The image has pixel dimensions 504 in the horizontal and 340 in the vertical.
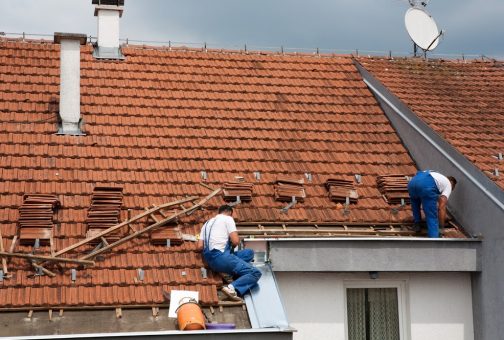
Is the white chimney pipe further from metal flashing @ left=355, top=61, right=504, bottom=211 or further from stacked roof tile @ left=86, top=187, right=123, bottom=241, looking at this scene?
metal flashing @ left=355, top=61, right=504, bottom=211

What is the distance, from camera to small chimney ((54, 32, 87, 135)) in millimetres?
11688

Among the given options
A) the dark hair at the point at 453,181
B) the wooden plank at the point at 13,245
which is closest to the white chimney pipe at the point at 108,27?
the wooden plank at the point at 13,245

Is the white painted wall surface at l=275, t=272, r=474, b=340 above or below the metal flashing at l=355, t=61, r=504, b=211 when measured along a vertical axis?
A: below

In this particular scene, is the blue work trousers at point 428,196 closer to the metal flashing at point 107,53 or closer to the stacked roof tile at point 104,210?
the stacked roof tile at point 104,210

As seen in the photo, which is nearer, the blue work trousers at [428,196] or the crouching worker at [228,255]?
the crouching worker at [228,255]

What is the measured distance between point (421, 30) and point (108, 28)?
6.54 m


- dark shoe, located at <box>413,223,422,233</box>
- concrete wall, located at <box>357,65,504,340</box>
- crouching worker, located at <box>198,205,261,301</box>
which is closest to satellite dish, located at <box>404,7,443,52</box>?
concrete wall, located at <box>357,65,504,340</box>

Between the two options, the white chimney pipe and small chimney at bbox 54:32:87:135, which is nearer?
small chimney at bbox 54:32:87:135

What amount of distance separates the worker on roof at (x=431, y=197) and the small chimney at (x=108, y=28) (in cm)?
613

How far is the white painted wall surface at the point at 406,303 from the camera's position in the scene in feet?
32.6

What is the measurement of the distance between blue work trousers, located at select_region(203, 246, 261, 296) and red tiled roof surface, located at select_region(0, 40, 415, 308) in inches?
9.1

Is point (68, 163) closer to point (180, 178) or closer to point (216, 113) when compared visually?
point (180, 178)

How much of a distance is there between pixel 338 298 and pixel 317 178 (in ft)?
6.86

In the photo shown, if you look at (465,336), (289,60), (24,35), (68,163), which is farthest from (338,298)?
(24,35)
